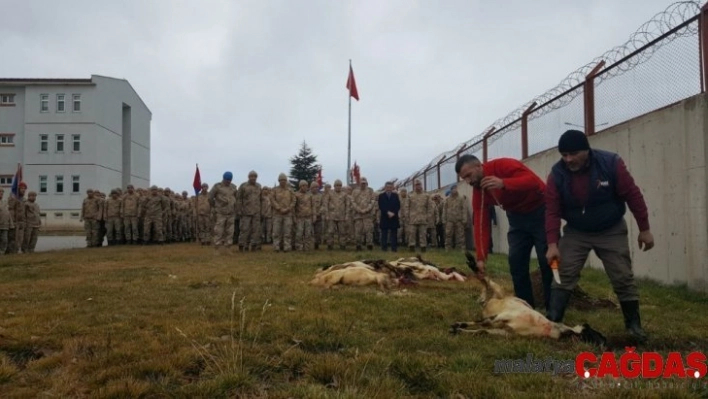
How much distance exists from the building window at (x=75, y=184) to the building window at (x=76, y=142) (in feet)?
7.71

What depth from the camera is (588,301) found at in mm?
Result: 5824

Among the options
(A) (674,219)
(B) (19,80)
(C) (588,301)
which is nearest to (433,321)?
(C) (588,301)

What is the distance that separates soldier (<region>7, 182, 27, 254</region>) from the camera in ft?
50.1

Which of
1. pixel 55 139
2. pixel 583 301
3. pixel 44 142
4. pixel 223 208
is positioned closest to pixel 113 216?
pixel 223 208

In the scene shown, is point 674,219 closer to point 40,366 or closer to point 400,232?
point 40,366

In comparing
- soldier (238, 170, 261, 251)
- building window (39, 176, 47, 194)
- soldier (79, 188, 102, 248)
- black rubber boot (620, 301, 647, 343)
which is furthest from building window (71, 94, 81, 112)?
black rubber boot (620, 301, 647, 343)

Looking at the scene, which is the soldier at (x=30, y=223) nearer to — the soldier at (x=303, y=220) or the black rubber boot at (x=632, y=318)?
the soldier at (x=303, y=220)

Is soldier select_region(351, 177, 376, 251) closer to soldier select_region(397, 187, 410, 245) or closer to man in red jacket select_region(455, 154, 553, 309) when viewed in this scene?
soldier select_region(397, 187, 410, 245)

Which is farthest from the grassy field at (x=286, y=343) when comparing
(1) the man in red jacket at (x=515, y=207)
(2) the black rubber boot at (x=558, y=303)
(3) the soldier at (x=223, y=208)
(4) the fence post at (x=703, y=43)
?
(3) the soldier at (x=223, y=208)

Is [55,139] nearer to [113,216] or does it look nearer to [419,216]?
[113,216]

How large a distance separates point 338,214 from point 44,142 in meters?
39.4

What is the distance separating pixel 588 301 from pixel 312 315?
3099 mm

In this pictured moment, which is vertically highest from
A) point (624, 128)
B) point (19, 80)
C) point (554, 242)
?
point (19, 80)

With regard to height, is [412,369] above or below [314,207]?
below
